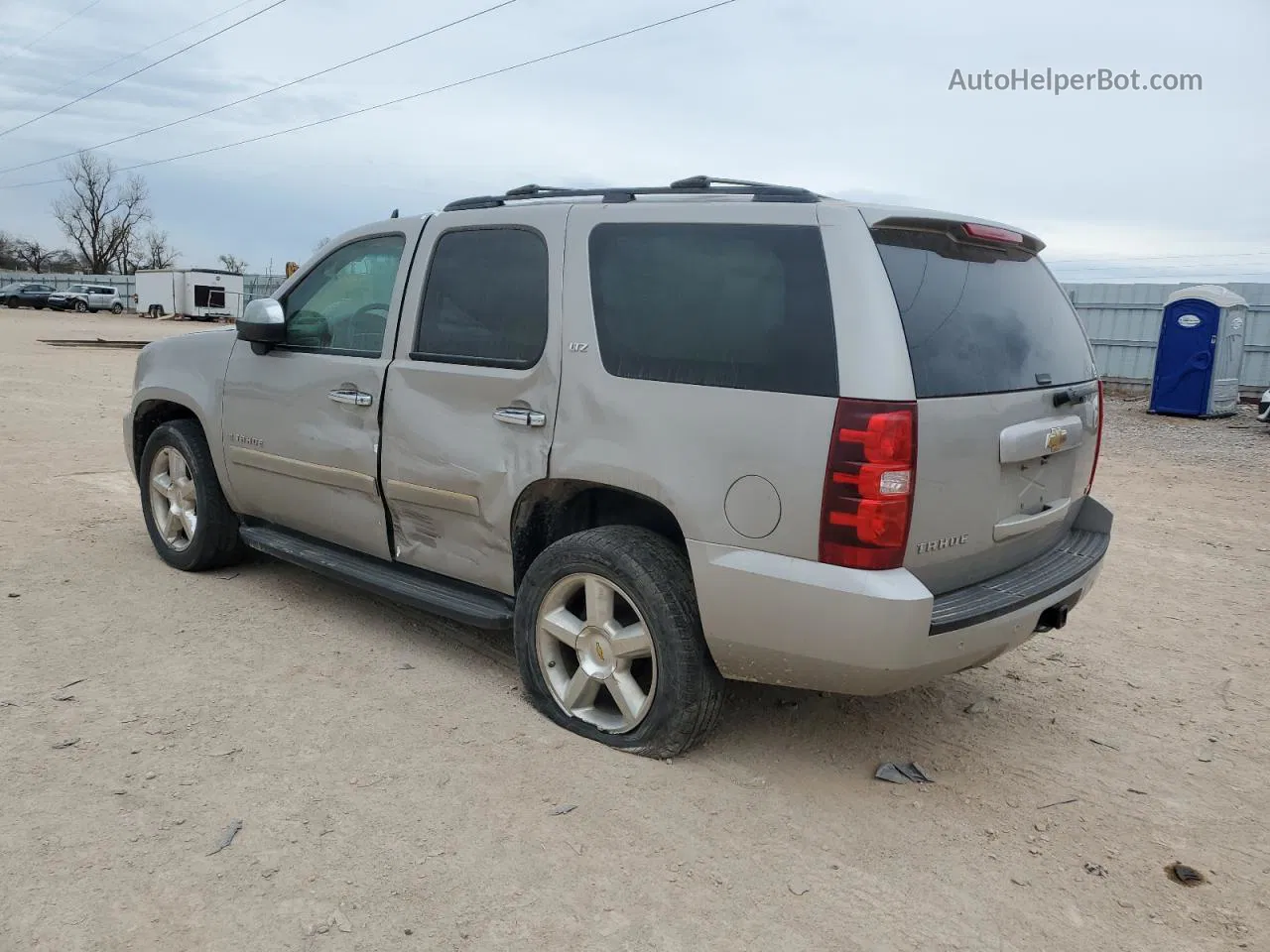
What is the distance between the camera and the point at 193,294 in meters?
47.1

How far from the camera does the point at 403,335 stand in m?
4.09

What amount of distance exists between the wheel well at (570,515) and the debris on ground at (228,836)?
131 centimetres

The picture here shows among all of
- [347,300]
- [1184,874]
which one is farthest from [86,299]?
[1184,874]

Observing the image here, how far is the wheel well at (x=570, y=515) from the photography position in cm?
353

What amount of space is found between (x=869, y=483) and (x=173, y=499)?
13.3 feet

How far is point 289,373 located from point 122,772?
197cm

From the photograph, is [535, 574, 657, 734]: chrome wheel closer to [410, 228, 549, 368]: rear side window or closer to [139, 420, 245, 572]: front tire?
[410, 228, 549, 368]: rear side window

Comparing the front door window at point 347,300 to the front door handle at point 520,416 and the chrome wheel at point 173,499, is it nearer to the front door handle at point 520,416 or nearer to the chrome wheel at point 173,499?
the front door handle at point 520,416

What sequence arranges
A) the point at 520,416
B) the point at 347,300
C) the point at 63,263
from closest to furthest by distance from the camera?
the point at 520,416 → the point at 347,300 → the point at 63,263

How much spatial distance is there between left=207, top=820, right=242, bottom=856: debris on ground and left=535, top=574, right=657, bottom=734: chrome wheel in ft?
3.79

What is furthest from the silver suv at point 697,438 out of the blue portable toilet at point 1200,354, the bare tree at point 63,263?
the bare tree at point 63,263

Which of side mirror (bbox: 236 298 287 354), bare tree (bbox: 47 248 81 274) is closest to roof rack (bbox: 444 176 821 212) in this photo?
side mirror (bbox: 236 298 287 354)

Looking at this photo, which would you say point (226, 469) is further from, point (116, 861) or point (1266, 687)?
point (1266, 687)

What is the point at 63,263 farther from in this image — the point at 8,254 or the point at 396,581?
the point at 396,581
